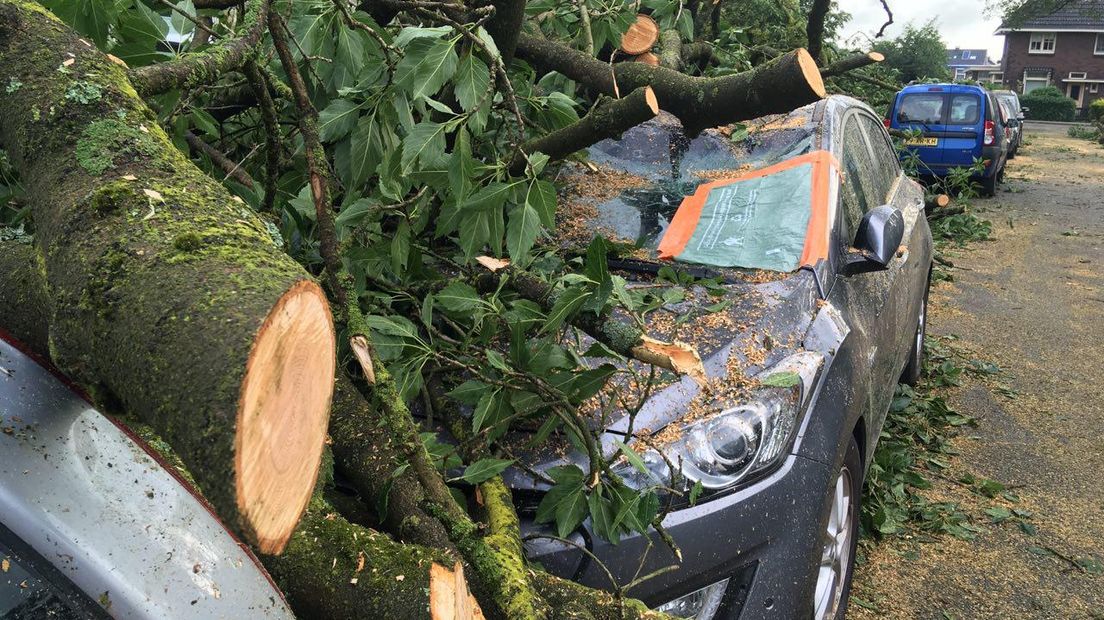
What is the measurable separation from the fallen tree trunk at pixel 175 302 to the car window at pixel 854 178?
2457 mm

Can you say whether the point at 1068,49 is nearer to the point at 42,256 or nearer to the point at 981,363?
the point at 981,363

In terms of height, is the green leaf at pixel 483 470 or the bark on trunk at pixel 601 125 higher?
the bark on trunk at pixel 601 125

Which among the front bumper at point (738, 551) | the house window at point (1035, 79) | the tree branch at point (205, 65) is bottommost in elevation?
the house window at point (1035, 79)

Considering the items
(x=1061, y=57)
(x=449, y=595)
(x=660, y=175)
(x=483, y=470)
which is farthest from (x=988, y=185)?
(x=1061, y=57)

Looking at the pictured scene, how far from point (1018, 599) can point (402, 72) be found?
9.08 ft

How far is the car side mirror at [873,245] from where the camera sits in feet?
9.41

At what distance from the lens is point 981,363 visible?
542cm

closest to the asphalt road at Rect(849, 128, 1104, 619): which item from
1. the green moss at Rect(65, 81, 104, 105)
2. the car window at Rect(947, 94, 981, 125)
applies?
the green moss at Rect(65, 81, 104, 105)

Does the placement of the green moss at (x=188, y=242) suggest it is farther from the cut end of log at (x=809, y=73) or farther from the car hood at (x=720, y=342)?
the cut end of log at (x=809, y=73)

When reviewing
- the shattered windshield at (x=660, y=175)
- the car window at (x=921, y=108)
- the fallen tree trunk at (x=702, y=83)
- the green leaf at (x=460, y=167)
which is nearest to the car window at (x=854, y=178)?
the shattered windshield at (x=660, y=175)

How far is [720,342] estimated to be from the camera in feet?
7.93

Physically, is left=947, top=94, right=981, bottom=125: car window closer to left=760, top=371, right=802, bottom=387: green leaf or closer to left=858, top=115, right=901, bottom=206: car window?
left=858, top=115, right=901, bottom=206: car window

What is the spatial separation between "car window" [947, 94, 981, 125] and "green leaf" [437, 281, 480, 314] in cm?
1274

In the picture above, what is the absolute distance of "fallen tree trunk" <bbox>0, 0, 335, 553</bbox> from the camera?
928 mm
